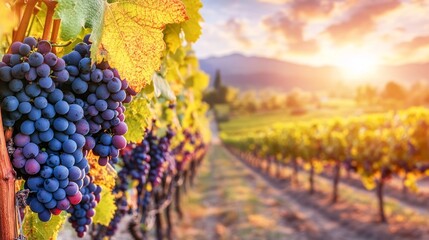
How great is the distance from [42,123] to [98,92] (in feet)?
0.62

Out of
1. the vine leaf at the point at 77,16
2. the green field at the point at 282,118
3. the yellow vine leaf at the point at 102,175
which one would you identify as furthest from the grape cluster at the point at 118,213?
the green field at the point at 282,118

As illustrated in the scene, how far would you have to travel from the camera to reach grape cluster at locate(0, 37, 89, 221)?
128 centimetres

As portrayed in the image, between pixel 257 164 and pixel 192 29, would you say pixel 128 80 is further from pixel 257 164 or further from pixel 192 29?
pixel 257 164

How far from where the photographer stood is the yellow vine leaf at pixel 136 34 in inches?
54.2

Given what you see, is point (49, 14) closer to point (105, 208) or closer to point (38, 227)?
point (38, 227)

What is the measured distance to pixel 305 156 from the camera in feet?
71.3

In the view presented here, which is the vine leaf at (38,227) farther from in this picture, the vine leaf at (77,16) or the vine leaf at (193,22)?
the vine leaf at (193,22)

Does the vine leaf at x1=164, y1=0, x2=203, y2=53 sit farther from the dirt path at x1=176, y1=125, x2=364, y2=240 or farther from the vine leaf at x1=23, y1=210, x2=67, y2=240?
the dirt path at x1=176, y1=125, x2=364, y2=240

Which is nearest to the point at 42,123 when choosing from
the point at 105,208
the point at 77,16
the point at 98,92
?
the point at 98,92

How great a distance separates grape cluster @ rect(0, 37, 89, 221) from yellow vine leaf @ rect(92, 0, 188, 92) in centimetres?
17

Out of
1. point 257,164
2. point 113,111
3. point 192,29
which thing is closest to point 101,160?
point 113,111

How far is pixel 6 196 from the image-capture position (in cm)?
125

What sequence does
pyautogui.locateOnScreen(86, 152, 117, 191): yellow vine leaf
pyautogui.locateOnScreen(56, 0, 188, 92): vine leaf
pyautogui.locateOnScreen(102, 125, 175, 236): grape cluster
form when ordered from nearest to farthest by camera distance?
1. pyautogui.locateOnScreen(56, 0, 188, 92): vine leaf
2. pyautogui.locateOnScreen(86, 152, 117, 191): yellow vine leaf
3. pyautogui.locateOnScreen(102, 125, 175, 236): grape cluster

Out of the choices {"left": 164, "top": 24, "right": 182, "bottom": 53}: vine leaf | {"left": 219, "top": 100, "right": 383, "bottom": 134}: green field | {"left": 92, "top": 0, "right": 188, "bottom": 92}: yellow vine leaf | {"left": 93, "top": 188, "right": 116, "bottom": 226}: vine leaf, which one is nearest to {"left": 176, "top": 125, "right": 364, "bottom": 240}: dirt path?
{"left": 93, "top": 188, "right": 116, "bottom": 226}: vine leaf
